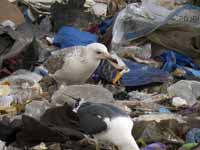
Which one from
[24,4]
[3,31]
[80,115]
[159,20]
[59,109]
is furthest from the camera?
[24,4]

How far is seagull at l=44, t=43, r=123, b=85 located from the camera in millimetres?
6488

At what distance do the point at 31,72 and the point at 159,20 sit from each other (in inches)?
81.1

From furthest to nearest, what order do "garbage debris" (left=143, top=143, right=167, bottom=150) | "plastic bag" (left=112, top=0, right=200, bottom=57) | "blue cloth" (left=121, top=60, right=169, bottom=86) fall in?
"plastic bag" (left=112, top=0, right=200, bottom=57) → "blue cloth" (left=121, top=60, right=169, bottom=86) → "garbage debris" (left=143, top=143, right=167, bottom=150)

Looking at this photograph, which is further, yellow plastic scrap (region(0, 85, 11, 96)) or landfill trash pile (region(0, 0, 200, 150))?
yellow plastic scrap (region(0, 85, 11, 96))

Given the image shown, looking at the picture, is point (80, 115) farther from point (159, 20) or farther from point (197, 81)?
point (159, 20)

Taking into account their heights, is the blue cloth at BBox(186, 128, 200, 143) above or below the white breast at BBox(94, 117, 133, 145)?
below

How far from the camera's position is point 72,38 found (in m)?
8.23

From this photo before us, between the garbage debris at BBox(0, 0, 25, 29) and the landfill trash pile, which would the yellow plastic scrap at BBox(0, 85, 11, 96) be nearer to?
the landfill trash pile

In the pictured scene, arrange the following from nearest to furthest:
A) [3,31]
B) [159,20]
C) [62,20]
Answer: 1. [3,31]
2. [159,20]
3. [62,20]

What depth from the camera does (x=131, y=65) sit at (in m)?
7.49

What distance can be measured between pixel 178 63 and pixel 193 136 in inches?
121

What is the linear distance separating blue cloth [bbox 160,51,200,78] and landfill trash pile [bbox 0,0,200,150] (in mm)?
16

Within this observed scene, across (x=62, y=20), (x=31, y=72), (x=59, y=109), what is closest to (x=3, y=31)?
(x=31, y=72)

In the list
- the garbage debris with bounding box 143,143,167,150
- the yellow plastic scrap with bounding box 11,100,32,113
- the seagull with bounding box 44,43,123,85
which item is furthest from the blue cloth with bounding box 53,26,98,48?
the garbage debris with bounding box 143,143,167,150
